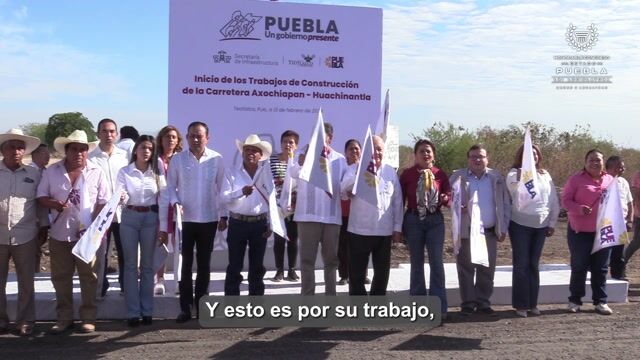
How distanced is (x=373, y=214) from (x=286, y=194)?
954 millimetres

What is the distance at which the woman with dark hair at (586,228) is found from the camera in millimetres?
7254

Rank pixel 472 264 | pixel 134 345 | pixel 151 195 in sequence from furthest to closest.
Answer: pixel 472 264 → pixel 151 195 → pixel 134 345

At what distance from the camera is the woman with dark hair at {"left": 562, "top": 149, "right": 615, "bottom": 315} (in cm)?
725

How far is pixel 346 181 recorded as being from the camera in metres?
6.55

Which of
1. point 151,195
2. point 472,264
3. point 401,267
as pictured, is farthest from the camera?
point 401,267

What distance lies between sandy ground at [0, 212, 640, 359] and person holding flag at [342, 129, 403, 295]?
581 millimetres

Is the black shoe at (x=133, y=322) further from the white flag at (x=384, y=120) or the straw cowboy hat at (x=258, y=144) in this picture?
the white flag at (x=384, y=120)

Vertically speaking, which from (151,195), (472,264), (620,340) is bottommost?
(620,340)

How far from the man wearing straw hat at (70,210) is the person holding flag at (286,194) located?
180cm

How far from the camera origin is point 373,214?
6445 millimetres

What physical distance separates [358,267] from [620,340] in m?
2.63

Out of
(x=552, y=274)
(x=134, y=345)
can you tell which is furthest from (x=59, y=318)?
(x=552, y=274)

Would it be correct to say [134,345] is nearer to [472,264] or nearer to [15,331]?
[15,331]

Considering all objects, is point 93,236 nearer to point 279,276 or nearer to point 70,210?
point 70,210
